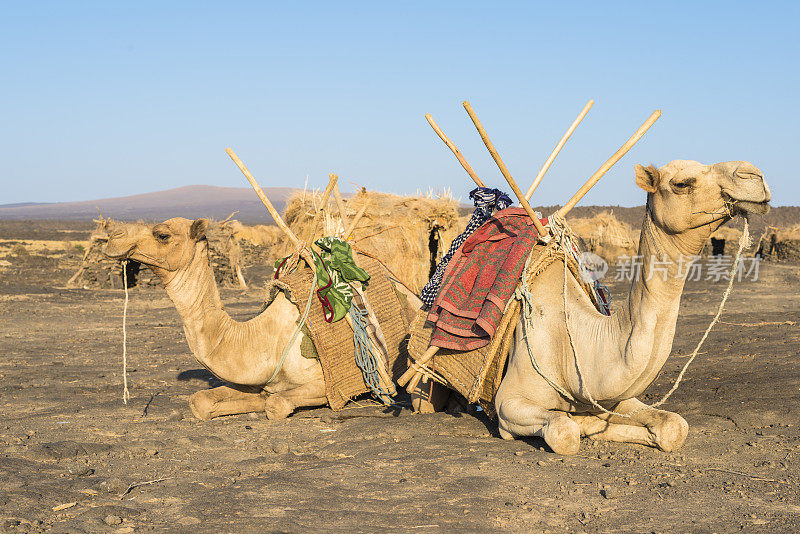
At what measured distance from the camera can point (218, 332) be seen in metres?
6.41

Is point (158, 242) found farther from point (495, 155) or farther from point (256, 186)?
point (495, 155)

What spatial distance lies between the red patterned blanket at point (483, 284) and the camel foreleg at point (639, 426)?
37.8 inches

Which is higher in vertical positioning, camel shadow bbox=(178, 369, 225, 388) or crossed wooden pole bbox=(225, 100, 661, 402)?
crossed wooden pole bbox=(225, 100, 661, 402)

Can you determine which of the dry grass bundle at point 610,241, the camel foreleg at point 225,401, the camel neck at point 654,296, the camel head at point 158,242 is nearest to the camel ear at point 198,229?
the camel head at point 158,242

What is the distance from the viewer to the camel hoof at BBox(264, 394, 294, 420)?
645 cm

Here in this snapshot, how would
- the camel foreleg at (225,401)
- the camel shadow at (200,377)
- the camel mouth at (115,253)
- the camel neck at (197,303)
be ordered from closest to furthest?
1. the camel mouth at (115,253)
2. the camel neck at (197,303)
3. the camel foreleg at (225,401)
4. the camel shadow at (200,377)

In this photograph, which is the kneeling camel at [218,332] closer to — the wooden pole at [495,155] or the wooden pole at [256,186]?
the wooden pole at [256,186]

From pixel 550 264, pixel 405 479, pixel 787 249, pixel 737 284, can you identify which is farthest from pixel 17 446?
pixel 787 249

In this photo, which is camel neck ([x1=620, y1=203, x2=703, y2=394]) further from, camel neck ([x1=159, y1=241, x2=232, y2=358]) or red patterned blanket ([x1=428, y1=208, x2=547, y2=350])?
camel neck ([x1=159, y1=241, x2=232, y2=358])

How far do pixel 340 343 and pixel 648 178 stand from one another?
327 centimetres

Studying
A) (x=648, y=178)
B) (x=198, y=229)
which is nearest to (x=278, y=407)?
(x=198, y=229)

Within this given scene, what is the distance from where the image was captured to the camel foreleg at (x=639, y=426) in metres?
4.91

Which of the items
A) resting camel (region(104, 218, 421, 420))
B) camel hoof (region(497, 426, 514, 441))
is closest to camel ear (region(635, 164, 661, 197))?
Answer: camel hoof (region(497, 426, 514, 441))

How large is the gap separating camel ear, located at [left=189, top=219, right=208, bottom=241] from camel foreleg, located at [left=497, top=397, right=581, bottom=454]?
2895 millimetres
